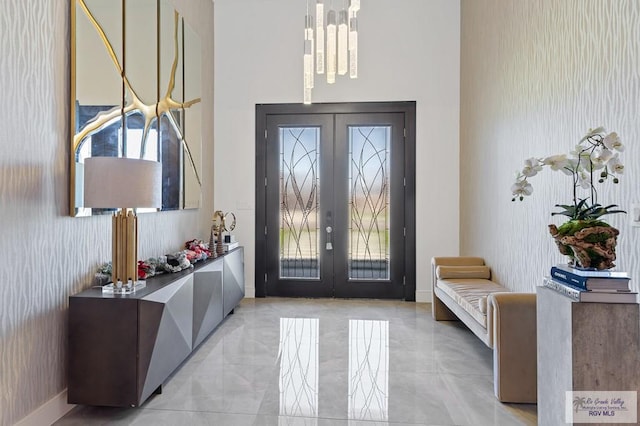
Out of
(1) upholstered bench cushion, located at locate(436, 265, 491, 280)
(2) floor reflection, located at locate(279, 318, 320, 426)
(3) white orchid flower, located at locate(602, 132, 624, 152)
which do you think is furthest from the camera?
(1) upholstered bench cushion, located at locate(436, 265, 491, 280)

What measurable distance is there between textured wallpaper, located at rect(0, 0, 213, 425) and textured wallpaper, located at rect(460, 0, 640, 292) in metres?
3.18

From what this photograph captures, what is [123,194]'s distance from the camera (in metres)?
2.37

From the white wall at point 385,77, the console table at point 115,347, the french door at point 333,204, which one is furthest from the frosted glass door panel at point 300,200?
the console table at point 115,347

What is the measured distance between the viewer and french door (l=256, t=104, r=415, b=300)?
5289mm

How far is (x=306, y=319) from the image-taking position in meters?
4.43

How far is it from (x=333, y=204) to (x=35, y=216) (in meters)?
3.51

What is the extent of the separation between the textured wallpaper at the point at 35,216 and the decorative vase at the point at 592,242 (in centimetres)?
274

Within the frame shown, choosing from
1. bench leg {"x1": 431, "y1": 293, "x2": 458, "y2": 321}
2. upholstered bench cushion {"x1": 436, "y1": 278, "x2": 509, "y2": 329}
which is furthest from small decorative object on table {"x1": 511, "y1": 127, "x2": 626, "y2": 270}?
bench leg {"x1": 431, "y1": 293, "x2": 458, "y2": 321}

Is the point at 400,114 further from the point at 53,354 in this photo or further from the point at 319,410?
the point at 53,354

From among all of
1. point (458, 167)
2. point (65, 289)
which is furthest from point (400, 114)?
point (65, 289)

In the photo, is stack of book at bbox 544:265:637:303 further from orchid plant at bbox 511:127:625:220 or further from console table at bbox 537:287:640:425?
orchid plant at bbox 511:127:625:220

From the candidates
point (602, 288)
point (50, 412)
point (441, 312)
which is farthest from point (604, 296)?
point (50, 412)

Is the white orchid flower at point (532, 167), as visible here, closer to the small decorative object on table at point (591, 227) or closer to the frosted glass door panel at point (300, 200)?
the small decorative object on table at point (591, 227)

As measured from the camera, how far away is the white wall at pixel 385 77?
17.1ft
